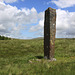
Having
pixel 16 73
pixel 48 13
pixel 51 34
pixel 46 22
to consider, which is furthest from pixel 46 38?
pixel 16 73

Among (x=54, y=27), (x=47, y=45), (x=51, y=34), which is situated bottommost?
(x=47, y=45)

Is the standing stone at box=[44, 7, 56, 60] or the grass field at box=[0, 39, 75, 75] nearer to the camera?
the grass field at box=[0, 39, 75, 75]

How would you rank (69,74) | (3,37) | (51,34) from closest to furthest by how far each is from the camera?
(69,74) → (51,34) → (3,37)

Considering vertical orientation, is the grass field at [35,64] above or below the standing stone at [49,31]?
below

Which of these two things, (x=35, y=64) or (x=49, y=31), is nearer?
(x=35, y=64)

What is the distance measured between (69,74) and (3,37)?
77.5m

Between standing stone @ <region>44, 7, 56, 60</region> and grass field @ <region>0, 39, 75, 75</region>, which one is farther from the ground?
standing stone @ <region>44, 7, 56, 60</region>

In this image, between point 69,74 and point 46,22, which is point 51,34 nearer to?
point 46,22

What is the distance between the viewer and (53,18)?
13242mm

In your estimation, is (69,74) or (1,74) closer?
(69,74)

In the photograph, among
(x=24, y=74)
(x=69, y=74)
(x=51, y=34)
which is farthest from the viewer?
(x=51, y=34)

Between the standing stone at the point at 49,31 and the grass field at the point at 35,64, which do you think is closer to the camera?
the grass field at the point at 35,64

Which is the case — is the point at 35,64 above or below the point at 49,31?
below

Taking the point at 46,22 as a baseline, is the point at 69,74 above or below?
below
